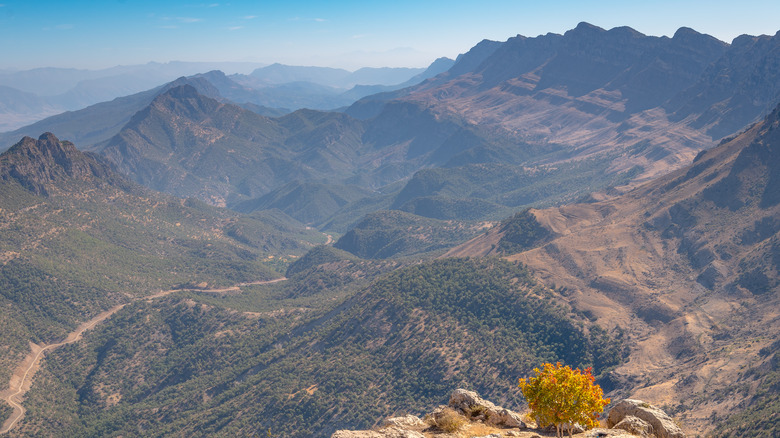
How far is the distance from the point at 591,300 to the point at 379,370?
217ft

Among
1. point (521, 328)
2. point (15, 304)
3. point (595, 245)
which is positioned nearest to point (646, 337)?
point (521, 328)

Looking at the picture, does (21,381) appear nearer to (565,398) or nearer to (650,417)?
(565,398)

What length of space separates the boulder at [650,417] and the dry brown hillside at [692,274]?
6046 centimetres

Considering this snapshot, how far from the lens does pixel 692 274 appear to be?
154m

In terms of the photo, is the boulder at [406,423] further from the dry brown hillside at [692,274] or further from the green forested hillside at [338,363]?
the green forested hillside at [338,363]

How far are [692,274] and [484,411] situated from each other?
132 m

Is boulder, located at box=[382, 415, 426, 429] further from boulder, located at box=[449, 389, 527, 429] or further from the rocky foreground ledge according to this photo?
boulder, located at box=[449, 389, 527, 429]

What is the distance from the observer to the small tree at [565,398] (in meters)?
41.5

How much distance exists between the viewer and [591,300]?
15175cm

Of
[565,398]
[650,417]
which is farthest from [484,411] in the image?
[650,417]

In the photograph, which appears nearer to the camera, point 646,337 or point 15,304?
point 646,337

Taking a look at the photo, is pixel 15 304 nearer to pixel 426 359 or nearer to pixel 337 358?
pixel 337 358

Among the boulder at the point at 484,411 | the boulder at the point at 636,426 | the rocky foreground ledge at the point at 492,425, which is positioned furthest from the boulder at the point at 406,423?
the boulder at the point at 636,426

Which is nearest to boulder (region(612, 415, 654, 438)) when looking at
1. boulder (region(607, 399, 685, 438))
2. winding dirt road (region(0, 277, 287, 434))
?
boulder (region(607, 399, 685, 438))
